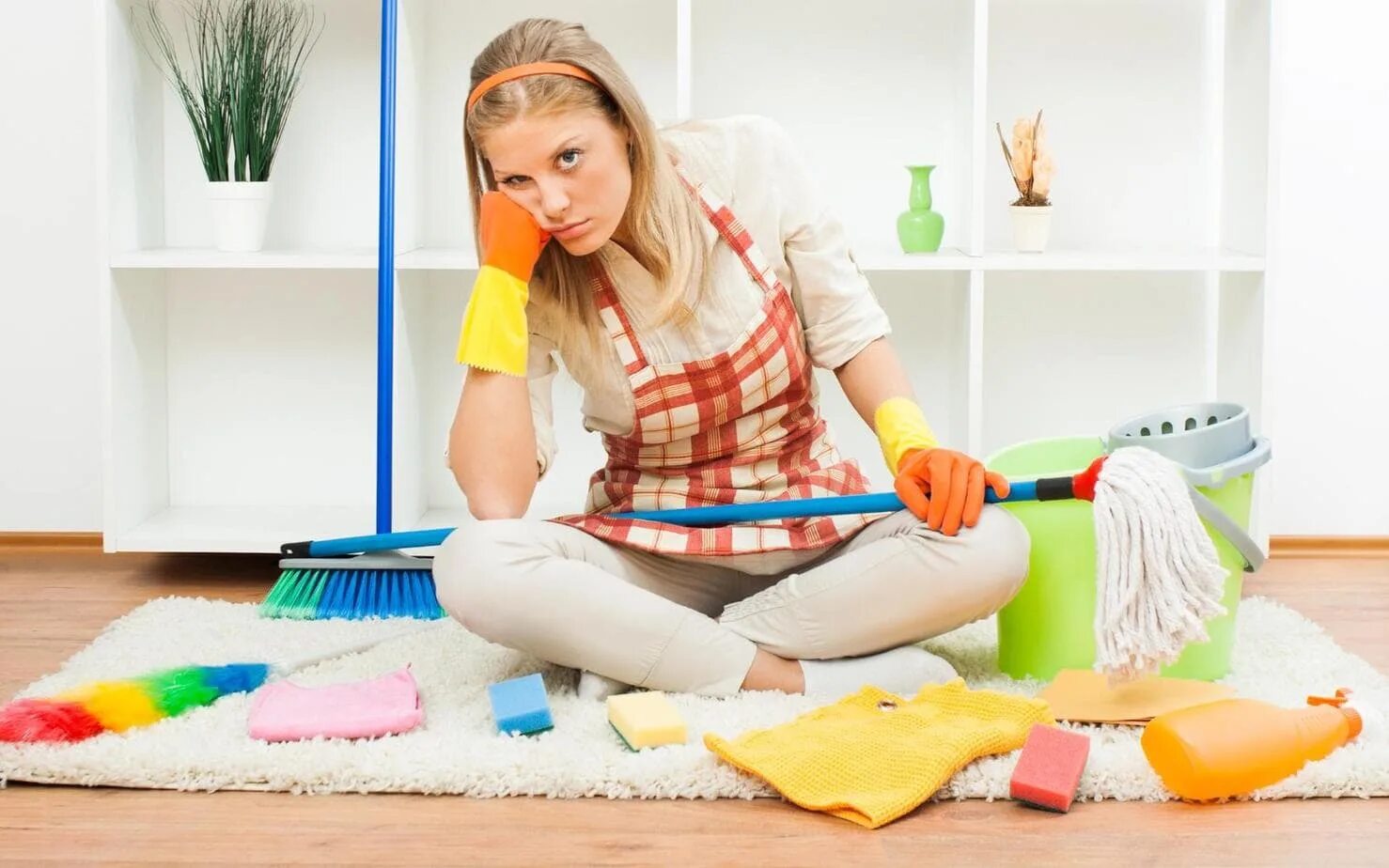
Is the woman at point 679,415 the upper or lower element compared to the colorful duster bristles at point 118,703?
upper

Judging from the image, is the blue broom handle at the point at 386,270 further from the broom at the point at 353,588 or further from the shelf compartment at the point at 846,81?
the shelf compartment at the point at 846,81

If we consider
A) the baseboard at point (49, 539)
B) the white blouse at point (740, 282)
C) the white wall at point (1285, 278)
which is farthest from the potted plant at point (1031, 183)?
the baseboard at point (49, 539)

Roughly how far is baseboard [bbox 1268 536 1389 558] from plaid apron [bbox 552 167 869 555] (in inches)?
36.5

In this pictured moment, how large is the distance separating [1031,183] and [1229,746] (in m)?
1.08

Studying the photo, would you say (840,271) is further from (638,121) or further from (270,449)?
(270,449)

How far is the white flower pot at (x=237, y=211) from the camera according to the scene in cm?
210

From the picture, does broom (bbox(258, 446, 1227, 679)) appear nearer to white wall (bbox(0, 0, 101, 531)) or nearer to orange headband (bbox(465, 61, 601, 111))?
orange headband (bbox(465, 61, 601, 111))

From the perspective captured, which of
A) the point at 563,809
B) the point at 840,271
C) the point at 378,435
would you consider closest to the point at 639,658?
the point at 563,809

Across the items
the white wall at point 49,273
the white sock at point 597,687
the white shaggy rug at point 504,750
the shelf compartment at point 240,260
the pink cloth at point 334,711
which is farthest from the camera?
the white wall at point 49,273

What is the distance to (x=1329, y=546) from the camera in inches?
90.4

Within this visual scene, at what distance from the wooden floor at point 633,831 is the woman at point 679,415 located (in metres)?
0.26

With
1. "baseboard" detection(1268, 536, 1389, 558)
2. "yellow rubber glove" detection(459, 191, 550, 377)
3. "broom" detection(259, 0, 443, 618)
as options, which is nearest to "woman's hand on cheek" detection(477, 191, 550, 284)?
"yellow rubber glove" detection(459, 191, 550, 377)

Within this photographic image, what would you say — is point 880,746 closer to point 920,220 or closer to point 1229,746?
point 1229,746

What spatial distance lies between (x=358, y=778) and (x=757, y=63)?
133cm
